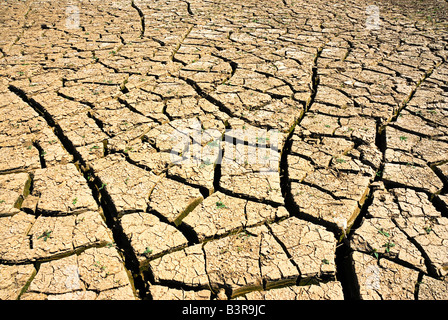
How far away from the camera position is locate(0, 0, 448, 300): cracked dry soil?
1695mm

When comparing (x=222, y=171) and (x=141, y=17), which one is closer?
(x=222, y=171)

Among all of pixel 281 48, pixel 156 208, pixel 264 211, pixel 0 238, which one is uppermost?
pixel 281 48

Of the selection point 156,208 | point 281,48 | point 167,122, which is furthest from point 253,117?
point 281,48

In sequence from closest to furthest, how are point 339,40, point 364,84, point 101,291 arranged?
point 101,291, point 364,84, point 339,40

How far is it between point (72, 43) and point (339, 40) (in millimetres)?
3650

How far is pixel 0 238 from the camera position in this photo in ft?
6.02

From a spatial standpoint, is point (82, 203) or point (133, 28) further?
point (133, 28)

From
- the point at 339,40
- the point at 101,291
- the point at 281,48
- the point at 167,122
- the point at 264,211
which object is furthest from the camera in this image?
the point at 339,40

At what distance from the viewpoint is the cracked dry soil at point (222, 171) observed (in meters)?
1.70

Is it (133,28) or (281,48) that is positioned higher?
(281,48)

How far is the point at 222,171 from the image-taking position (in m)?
2.34

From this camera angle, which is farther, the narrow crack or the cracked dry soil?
the narrow crack

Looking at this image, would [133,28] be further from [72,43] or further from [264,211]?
[264,211]

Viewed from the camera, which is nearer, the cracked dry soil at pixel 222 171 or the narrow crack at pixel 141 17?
the cracked dry soil at pixel 222 171
